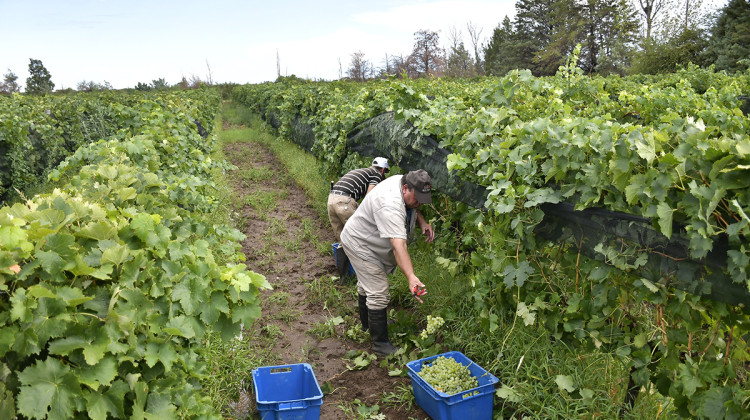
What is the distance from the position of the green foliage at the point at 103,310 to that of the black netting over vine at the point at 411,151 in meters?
2.41

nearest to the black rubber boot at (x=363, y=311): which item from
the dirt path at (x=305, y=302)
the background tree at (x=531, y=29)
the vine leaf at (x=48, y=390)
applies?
the dirt path at (x=305, y=302)

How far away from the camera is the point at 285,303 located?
5547mm

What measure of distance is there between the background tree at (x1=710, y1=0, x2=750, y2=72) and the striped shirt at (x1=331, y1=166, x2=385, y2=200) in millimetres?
25516

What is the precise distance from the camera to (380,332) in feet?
15.0

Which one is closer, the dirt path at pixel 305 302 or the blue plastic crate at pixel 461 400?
the blue plastic crate at pixel 461 400

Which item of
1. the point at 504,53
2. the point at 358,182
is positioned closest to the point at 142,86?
the point at 504,53

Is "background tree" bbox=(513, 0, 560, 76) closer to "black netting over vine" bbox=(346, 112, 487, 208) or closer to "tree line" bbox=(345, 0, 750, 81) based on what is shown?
"tree line" bbox=(345, 0, 750, 81)

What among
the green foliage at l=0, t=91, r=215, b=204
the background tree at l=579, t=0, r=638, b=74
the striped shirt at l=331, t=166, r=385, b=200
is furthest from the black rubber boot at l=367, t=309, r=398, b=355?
the background tree at l=579, t=0, r=638, b=74

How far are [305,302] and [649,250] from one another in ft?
12.3

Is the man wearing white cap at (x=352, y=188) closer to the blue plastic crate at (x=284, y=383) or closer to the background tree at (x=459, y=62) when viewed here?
the blue plastic crate at (x=284, y=383)

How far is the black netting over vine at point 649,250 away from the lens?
7.69 ft

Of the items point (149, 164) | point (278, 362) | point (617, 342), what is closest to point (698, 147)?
point (617, 342)

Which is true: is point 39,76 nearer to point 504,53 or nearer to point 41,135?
point 504,53

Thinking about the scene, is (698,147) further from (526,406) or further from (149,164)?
(149,164)
